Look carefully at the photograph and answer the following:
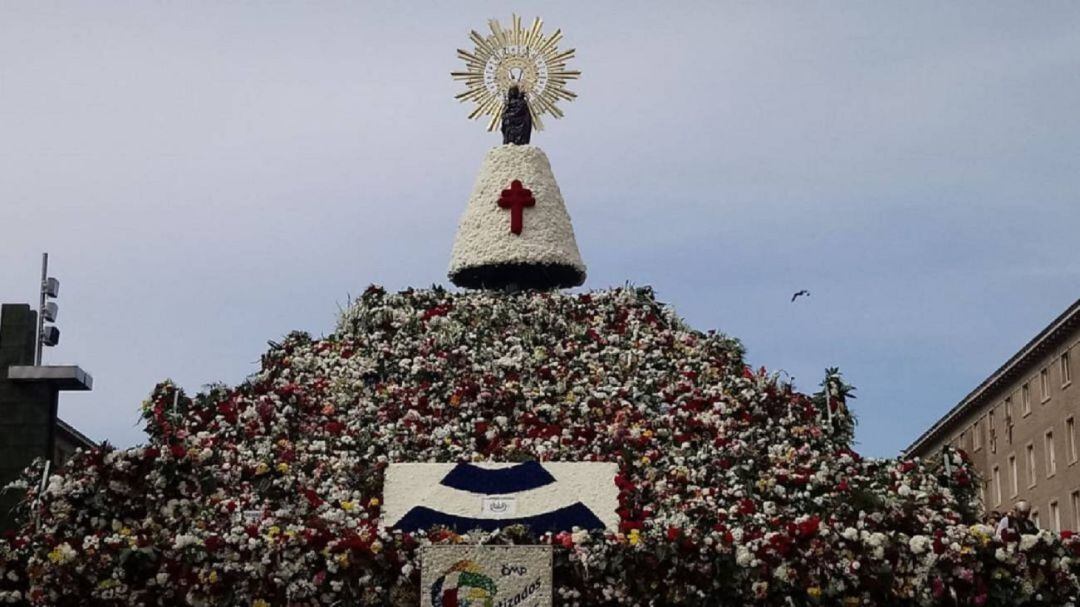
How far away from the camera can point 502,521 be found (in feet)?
85.6

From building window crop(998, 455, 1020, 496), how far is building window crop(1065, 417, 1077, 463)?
5927mm

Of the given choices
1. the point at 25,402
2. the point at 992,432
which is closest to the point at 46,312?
the point at 25,402

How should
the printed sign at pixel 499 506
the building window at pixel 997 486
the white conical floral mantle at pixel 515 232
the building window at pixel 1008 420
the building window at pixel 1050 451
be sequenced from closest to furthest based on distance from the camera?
the printed sign at pixel 499 506 < the white conical floral mantle at pixel 515 232 < the building window at pixel 1050 451 < the building window at pixel 1008 420 < the building window at pixel 997 486

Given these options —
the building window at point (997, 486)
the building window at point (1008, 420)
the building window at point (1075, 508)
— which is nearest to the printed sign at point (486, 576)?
the building window at point (1075, 508)

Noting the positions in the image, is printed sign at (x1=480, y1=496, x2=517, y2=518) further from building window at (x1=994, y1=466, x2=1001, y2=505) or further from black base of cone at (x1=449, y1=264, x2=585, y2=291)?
building window at (x1=994, y1=466, x2=1001, y2=505)

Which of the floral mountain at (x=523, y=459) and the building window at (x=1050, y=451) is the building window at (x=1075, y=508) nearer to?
the building window at (x=1050, y=451)

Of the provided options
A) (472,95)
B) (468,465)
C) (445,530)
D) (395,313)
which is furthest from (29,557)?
(472,95)

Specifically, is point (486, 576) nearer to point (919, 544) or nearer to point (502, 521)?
point (502, 521)

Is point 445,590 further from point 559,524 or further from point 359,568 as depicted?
point 559,524

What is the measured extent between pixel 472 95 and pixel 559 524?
17845mm

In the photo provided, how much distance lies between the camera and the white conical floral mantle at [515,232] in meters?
39.7

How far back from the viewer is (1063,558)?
2227cm

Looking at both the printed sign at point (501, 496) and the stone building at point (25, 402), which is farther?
the stone building at point (25, 402)

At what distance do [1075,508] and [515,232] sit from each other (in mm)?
23298
